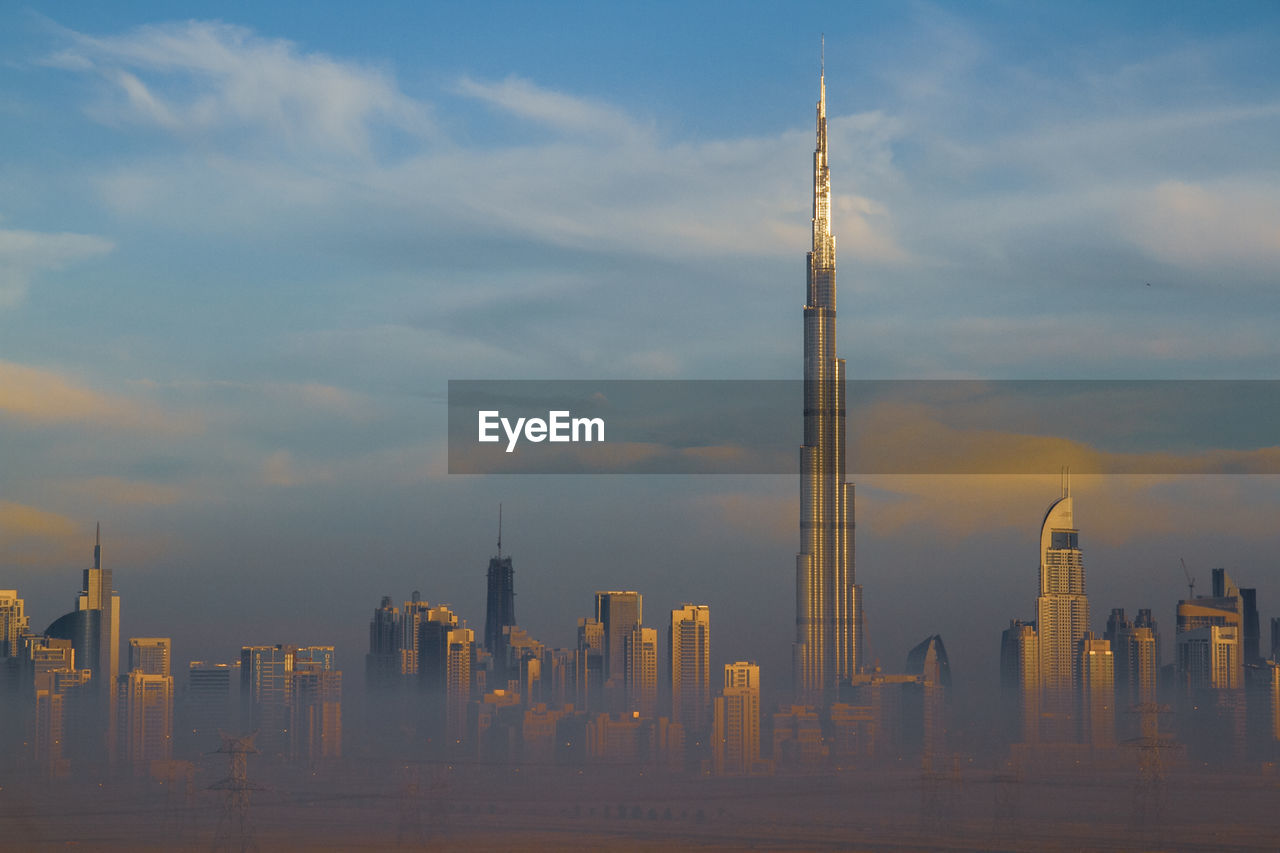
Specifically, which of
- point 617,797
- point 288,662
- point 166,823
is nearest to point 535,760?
point 617,797

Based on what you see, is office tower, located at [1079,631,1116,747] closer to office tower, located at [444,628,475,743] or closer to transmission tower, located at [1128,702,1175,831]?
transmission tower, located at [1128,702,1175,831]

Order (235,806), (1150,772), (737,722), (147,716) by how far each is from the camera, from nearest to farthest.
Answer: (235,806) < (147,716) < (1150,772) < (737,722)

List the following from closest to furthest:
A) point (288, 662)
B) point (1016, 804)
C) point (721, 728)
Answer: point (1016, 804) → point (288, 662) → point (721, 728)

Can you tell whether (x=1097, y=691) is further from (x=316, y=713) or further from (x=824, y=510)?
(x=316, y=713)

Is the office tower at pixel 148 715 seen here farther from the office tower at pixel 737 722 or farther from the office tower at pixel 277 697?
the office tower at pixel 737 722

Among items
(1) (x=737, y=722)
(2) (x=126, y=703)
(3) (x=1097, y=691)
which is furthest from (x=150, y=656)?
(3) (x=1097, y=691)

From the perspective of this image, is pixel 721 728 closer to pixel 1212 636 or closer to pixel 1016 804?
pixel 1016 804
